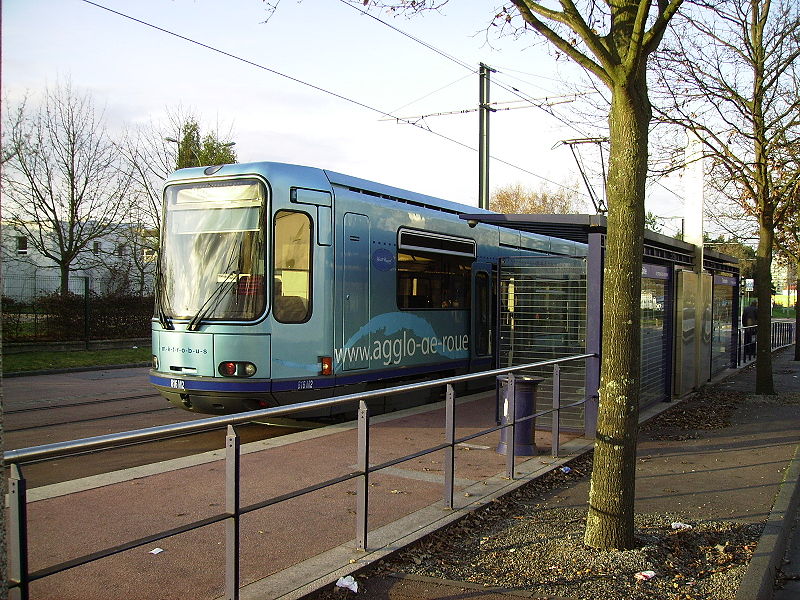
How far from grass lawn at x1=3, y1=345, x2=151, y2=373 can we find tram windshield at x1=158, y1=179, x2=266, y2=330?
9077 millimetres

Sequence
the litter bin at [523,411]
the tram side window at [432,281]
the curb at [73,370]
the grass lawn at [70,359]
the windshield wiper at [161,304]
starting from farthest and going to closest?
the grass lawn at [70,359], the curb at [73,370], the tram side window at [432,281], the windshield wiper at [161,304], the litter bin at [523,411]

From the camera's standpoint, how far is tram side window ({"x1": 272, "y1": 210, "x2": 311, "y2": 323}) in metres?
9.06

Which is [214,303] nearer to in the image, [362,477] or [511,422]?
[511,422]

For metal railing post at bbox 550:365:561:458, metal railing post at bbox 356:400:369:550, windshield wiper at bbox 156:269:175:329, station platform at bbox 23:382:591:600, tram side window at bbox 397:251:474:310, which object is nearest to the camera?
station platform at bbox 23:382:591:600

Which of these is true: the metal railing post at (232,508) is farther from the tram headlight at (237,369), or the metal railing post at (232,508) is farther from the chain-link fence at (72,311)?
the chain-link fence at (72,311)

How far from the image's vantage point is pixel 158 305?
9.59m

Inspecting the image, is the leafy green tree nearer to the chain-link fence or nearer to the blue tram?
the chain-link fence

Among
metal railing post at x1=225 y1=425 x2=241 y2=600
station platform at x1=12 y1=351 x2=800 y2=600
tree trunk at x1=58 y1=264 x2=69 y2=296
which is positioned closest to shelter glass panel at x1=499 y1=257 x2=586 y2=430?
station platform at x1=12 y1=351 x2=800 y2=600

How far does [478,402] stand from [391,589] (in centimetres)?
803

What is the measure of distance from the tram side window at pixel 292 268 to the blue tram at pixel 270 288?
1 cm

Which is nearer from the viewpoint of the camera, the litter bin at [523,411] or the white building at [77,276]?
the litter bin at [523,411]

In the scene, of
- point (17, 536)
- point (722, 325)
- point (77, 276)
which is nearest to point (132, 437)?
point (17, 536)

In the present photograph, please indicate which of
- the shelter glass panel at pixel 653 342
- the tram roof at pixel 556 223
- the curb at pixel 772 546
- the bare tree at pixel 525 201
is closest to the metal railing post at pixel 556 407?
the tram roof at pixel 556 223

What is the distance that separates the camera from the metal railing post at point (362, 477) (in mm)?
4902
